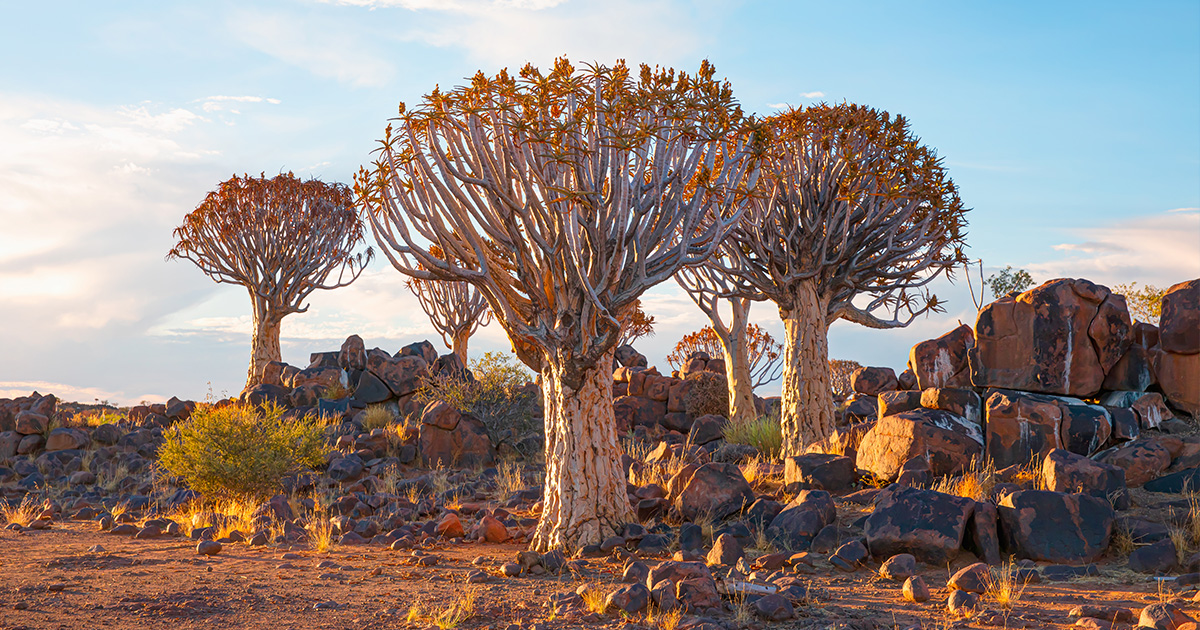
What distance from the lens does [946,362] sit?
1580cm

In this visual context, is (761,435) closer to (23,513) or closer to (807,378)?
(807,378)

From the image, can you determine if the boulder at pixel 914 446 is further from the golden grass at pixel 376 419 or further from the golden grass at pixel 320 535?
the golden grass at pixel 376 419

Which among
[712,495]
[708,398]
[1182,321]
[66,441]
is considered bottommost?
[712,495]

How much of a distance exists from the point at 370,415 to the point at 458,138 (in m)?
11.2

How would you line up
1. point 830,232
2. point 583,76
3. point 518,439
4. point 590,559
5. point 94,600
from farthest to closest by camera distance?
point 518,439
point 830,232
point 583,76
point 590,559
point 94,600

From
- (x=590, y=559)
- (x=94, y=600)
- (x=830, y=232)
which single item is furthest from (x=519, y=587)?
(x=830, y=232)

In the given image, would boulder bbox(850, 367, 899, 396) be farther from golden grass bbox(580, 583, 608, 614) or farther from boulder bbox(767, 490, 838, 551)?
golden grass bbox(580, 583, 608, 614)

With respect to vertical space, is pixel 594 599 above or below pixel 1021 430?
below

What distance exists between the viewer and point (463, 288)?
93.2 feet

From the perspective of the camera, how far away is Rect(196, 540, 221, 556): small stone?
30.8 ft

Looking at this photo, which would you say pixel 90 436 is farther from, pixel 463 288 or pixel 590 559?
pixel 590 559

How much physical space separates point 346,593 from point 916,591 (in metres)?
4.78

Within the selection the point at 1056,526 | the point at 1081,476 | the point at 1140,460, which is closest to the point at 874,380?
the point at 1140,460

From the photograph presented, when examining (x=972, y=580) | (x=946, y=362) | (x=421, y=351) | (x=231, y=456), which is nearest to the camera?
(x=972, y=580)
